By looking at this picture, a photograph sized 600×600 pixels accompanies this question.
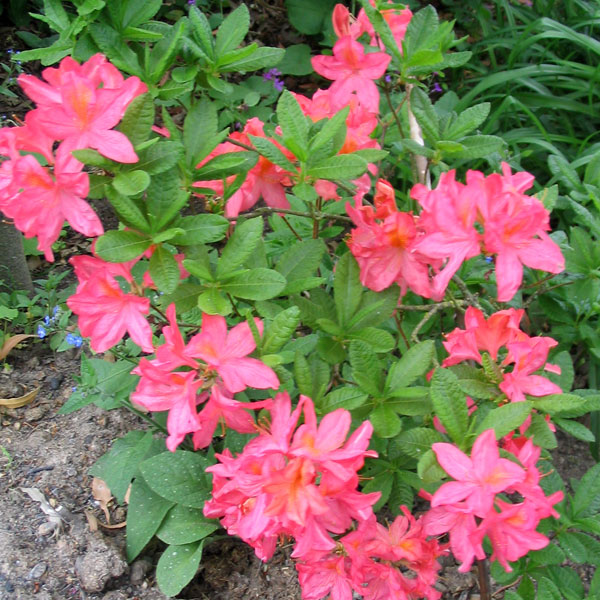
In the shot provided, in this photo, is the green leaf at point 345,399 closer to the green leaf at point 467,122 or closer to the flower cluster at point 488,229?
the flower cluster at point 488,229

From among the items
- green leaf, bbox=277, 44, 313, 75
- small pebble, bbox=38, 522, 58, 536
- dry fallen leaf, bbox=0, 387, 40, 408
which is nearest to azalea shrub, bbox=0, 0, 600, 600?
small pebble, bbox=38, 522, 58, 536

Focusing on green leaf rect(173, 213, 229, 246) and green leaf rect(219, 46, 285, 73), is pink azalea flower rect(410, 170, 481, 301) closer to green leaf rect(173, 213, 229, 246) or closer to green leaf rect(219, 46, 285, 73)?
green leaf rect(173, 213, 229, 246)

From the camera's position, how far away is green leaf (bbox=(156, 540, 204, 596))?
162cm

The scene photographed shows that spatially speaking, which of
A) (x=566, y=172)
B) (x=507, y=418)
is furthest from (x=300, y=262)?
(x=566, y=172)

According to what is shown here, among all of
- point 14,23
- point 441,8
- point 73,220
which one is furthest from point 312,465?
point 441,8

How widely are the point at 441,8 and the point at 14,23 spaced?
1849mm

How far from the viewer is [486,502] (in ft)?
3.38

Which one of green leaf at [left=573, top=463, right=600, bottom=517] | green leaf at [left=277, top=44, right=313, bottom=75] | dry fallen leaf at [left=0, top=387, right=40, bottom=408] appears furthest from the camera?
green leaf at [left=277, top=44, right=313, bottom=75]

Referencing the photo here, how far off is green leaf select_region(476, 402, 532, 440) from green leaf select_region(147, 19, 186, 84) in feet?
2.64

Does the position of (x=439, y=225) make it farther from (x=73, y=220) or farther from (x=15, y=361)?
(x=15, y=361)

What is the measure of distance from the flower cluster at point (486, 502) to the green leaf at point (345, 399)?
0.20 metres

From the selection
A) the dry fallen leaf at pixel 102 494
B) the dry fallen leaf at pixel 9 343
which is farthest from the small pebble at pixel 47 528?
the dry fallen leaf at pixel 9 343

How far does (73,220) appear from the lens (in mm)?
1101

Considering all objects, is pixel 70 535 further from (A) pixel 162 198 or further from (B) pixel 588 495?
(B) pixel 588 495
